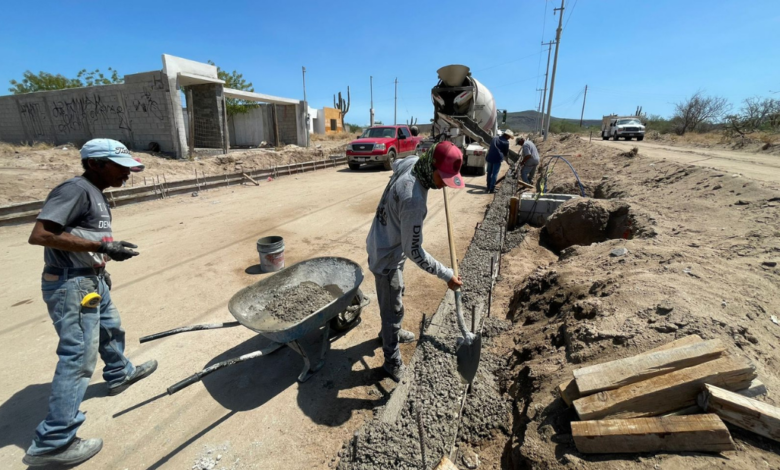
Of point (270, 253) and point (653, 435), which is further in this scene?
point (270, 253)

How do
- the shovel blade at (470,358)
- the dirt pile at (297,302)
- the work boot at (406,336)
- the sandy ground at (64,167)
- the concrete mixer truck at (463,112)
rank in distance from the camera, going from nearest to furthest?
the shovel blade at (470,358)
the dirt pile at (297,302)
the work boot at (406,336)
the sandy ground at (64,167)
the concrete mixer truck at (463,112)

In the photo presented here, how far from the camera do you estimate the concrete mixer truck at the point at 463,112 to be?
1211 centimetres

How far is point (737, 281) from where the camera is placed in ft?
9.59

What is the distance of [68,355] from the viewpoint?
6.97ft

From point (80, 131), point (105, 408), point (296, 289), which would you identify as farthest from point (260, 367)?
point (80, 131)

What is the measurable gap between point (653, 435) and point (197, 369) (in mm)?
3482

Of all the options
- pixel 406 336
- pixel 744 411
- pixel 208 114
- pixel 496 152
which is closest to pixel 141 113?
pixel 208 114

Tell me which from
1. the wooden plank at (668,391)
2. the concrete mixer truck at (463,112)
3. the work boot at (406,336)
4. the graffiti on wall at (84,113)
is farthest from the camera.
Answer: the graffiti on wall at (84,113)

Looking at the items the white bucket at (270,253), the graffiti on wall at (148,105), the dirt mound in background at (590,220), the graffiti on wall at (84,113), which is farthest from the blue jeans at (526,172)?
the graffiti on wall at (84,113)

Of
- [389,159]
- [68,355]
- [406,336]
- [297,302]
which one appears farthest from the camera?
[389,159]

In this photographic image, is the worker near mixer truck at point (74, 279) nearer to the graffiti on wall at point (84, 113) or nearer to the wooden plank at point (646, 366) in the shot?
the wooden plank at point (646, 366)

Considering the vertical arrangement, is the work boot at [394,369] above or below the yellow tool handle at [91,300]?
below

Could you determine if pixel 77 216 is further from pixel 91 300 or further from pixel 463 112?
pixel 463 112

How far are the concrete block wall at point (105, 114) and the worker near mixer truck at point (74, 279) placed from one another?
1336 centimetres
